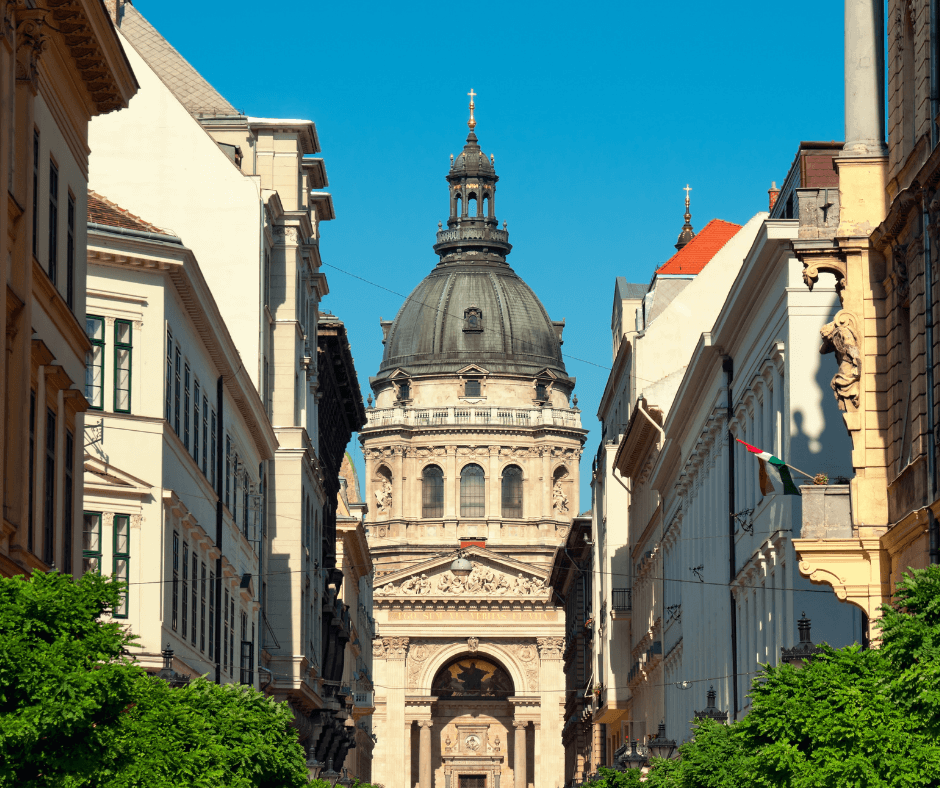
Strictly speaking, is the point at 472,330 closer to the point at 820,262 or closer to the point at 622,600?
the point at 622,600

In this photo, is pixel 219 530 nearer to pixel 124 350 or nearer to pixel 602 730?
pixel 124 350

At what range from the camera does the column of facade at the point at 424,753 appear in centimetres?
15825

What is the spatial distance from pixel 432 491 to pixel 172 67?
114m

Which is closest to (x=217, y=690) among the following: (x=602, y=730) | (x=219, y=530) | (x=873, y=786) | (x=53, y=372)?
(x=53, y=372)

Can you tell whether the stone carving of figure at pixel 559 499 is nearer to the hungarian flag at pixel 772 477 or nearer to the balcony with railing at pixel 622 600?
the balcony with railing at pixel 622 600

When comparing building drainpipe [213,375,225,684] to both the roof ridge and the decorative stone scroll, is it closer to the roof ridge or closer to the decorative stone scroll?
the roof ridge

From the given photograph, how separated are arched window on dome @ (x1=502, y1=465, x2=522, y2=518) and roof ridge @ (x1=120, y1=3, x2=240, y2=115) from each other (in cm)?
11270

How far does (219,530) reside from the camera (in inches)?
1759

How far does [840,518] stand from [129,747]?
437 inches

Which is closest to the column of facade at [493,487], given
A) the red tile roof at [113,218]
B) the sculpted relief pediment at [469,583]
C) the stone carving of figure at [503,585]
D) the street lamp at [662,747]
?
the stone carving of figure at [503,585]

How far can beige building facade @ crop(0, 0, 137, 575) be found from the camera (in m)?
22.9

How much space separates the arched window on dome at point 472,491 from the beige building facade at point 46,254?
457ft

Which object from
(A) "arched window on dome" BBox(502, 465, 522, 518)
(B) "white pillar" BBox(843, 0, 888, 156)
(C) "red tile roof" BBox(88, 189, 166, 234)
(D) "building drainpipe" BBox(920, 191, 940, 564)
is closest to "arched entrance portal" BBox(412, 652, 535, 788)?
(A) "arched window on dome" BBox(502, 465, 522, 518)

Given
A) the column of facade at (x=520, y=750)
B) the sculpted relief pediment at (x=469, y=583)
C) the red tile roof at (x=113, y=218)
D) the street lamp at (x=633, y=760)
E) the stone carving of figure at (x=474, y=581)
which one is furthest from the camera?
the column of facade at (x=520, y=750)
